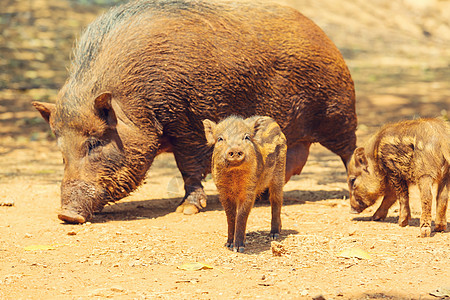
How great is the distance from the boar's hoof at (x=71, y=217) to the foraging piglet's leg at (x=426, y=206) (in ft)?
10.3

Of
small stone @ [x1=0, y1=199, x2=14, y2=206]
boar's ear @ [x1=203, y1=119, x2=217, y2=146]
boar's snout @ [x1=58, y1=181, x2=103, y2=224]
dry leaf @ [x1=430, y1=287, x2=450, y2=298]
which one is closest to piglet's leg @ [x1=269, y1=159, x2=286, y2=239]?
boar's ear @ [x1=203, y1=119, x2=217, y2=146]

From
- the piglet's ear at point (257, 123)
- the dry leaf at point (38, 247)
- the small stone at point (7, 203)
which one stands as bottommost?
the small stone at point (7, 203)

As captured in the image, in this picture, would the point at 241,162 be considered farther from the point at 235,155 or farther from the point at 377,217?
the point at 377,217

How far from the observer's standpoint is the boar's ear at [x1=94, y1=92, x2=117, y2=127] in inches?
258

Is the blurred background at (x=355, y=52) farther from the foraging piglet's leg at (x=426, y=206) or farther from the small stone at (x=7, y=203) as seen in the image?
the foraging piglet's leg at (x=426, y=206)

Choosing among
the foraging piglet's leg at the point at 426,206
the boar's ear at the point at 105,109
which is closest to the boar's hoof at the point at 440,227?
the foraging piglet's leg at the point at 426,206

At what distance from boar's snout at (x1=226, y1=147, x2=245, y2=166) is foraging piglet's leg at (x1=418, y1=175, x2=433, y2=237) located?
1751 millimetres

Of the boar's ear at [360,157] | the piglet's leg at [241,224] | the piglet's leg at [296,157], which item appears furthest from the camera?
the piglet's leg at [296,157]

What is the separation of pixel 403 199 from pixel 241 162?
1.87 metres

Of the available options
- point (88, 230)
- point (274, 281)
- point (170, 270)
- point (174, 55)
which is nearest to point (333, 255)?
point (274, 281)

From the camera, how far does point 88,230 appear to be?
6.30 metres

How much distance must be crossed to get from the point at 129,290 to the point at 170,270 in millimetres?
529

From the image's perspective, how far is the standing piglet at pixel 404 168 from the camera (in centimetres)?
579

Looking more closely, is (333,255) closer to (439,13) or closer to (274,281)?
(274,281)
